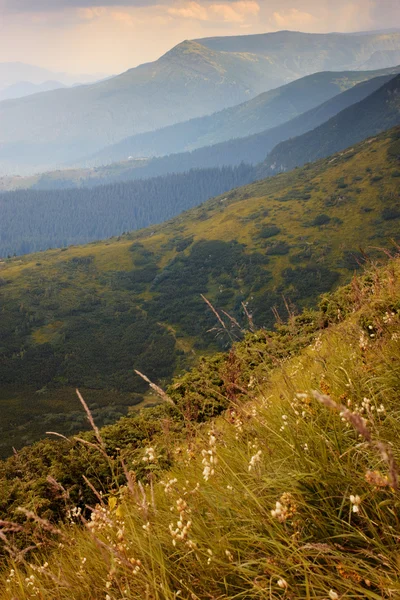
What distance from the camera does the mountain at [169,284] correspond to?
7750 centimetres

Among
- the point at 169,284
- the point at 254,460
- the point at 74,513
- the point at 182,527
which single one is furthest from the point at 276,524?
the point at 169,284

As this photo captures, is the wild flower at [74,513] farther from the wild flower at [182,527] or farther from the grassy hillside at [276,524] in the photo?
the wild flower at [182,527]

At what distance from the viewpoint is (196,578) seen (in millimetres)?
2264

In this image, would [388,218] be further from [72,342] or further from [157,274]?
[72,342]

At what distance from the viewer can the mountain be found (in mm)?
77500

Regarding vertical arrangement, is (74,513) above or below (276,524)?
below

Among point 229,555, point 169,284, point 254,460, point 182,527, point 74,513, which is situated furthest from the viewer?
point 169,284

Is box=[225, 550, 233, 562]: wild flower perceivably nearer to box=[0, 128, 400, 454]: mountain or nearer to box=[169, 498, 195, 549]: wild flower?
box=[169, 498, 195, 549]: wild flower

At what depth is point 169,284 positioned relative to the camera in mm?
118375

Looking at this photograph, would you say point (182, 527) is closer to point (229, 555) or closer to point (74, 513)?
point (229, 555)

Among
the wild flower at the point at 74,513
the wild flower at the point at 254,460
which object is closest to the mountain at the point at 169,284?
the wild flower at the point at 74,513

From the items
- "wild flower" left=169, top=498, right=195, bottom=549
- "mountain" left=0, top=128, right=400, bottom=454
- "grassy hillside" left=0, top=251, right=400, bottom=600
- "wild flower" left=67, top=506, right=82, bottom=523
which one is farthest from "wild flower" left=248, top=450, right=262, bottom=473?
"mountain" left=0, top=128, right=400, bottom=454

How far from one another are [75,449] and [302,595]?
35.3 feet

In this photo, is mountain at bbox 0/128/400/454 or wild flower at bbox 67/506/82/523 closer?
wild flower at bbox 67/506/82/523
